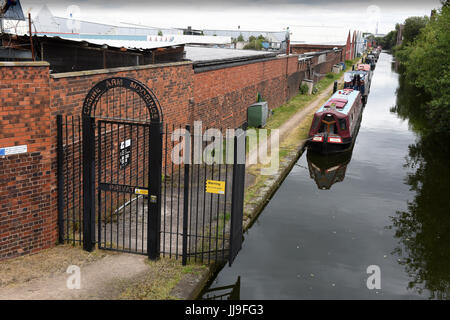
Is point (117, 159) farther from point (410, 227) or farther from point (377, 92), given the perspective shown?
point (377, 92)

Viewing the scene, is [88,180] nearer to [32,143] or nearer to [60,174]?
[60,174]

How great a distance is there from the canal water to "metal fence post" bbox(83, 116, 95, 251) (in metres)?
2.42

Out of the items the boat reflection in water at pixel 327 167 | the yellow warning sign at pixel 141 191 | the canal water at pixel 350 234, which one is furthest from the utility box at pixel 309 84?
the yellow warning sign at pixel 141 191

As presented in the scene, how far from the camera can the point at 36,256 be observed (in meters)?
8.16

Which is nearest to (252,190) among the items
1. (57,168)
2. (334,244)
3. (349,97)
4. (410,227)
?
(334,244)

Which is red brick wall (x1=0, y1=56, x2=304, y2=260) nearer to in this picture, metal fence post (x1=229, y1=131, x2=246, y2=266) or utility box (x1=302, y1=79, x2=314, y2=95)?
metal fence post (x1=229, y1=131, x2=246, y2=266)

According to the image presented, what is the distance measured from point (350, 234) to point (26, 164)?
7.46m

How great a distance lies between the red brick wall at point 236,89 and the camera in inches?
637

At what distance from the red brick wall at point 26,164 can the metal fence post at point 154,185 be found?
1.90m

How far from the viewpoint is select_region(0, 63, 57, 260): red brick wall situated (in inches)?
295

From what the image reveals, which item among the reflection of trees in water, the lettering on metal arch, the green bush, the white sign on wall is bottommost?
the reflection of trees in water

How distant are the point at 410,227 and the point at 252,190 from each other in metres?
4.33

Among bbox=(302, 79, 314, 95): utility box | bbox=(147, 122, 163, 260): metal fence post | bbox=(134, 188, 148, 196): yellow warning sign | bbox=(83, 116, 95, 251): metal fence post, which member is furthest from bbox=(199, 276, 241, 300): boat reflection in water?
bbox=(302, 79, 314, 95): utility box

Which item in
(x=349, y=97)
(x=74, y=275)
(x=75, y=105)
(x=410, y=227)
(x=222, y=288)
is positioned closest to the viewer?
(x=74, y=275)
